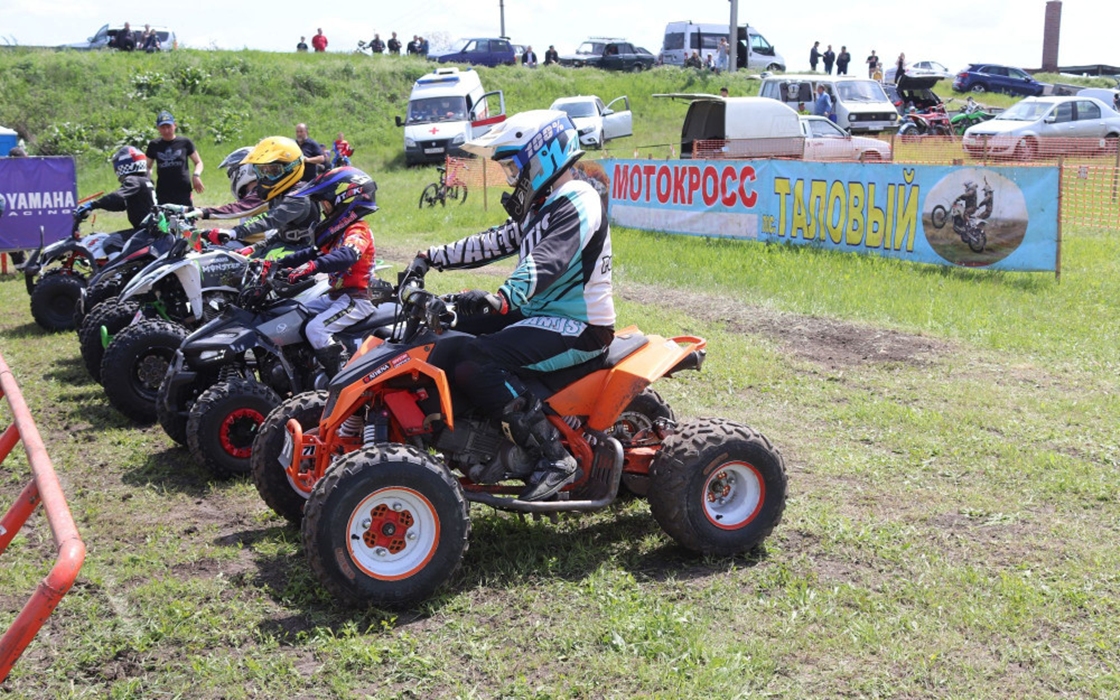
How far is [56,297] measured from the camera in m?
12.0

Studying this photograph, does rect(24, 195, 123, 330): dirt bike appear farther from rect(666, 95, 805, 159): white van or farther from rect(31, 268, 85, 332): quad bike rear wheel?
rect(666, 95, 805, 159): white van

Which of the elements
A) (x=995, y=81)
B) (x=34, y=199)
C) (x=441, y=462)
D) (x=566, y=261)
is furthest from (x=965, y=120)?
(x=441, y=462)

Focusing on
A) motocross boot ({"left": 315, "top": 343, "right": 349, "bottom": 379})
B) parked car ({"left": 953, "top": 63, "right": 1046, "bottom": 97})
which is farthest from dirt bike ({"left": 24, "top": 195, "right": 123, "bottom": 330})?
parked car ({"left": 953, "top": 63, "right": 1046, "bottom": 97})

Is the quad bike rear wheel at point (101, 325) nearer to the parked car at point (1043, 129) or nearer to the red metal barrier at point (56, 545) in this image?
the red metal barrier at point (56, 545)

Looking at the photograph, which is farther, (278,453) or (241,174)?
(241,174)

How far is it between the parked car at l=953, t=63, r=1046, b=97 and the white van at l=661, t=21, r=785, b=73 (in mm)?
7802

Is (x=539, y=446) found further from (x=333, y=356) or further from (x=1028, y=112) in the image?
(x=1028, y=112)

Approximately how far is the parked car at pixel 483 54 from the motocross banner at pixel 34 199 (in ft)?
102

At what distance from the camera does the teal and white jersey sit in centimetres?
490

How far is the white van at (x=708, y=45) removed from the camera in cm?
4572

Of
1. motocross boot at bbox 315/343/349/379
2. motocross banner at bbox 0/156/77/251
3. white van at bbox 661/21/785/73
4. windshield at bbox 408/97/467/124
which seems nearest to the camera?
motocross boot at bbox 315/343/349/379

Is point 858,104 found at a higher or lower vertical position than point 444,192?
higher

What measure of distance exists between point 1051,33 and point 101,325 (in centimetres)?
6035

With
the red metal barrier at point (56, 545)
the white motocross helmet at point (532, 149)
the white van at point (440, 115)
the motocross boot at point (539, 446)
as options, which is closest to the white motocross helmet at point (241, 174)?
the white motocross helmet at point (532, 149)
